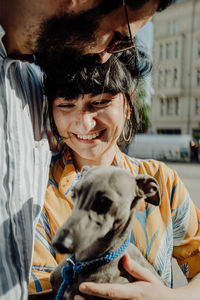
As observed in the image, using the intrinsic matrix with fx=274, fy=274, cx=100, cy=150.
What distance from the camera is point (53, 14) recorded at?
67 centimetres

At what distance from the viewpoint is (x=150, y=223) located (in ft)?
2.12

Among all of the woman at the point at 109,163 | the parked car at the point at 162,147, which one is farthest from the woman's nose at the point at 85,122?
the parked car at the point at 162,147

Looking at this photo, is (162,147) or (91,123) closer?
(91,123)

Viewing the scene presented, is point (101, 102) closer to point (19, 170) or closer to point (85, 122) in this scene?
point (85, 122)

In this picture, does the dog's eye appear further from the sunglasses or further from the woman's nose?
the sunglasses

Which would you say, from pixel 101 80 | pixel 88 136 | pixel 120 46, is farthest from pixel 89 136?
pixel 120 46

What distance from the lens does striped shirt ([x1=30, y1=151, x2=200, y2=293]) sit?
1.99 feet

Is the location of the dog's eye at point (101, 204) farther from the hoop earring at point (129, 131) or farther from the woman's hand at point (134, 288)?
the hoop earring at point (129, 131)

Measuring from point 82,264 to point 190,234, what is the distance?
1.05ft

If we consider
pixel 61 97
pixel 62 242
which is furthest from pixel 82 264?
pixel 61 97

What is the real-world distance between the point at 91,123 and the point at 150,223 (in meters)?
0.27

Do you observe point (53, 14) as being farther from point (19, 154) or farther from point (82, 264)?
point (82, 264)

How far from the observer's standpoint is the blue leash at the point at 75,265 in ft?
1.76

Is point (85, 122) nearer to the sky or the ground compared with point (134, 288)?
nearer to the sky
